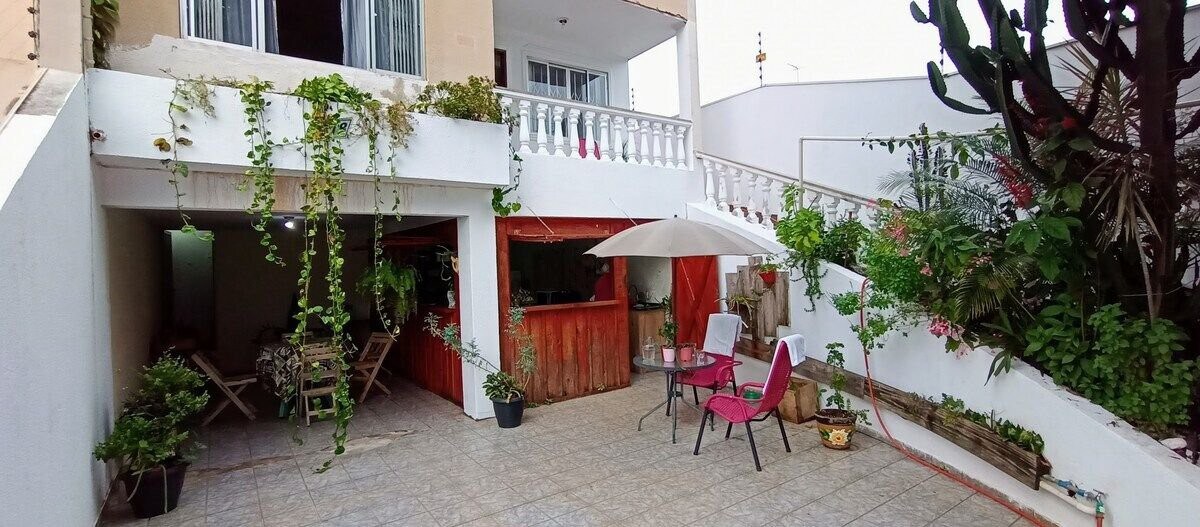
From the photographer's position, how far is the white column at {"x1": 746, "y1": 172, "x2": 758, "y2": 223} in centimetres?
681

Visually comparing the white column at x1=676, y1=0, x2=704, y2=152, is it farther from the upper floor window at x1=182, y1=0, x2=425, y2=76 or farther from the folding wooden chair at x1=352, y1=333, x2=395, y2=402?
the folding wooden chair at x1=352, y1=333, x2=395, y2=402

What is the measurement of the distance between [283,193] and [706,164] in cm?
527

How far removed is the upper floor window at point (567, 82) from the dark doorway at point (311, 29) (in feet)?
12.8

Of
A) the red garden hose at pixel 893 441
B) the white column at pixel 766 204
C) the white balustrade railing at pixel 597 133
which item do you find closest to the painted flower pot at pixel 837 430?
the red garden hose at pixel 893 441

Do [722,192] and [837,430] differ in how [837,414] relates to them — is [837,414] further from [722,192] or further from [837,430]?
[722,192]

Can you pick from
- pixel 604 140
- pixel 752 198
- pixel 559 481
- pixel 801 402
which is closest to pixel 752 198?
pixel 752 198

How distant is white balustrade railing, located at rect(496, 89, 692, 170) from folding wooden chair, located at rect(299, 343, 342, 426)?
10.6ft

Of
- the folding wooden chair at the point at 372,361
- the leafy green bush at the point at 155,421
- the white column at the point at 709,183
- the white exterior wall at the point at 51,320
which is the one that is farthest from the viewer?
the white column at the point at 709,183

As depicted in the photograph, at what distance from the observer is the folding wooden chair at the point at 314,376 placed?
5867 mm

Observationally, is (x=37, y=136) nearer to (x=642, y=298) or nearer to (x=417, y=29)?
(x=417, y=29)

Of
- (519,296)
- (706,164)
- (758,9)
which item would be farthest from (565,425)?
(758,9)

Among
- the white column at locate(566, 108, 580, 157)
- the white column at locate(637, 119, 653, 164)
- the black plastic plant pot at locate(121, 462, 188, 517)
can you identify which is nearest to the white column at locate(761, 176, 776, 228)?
the white column at locate(637, 119, 653, 164)

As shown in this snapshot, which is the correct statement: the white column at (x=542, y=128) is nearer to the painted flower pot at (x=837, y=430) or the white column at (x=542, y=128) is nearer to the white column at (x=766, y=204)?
the white column at (x=766, y=204)

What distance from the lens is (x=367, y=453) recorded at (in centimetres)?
499
